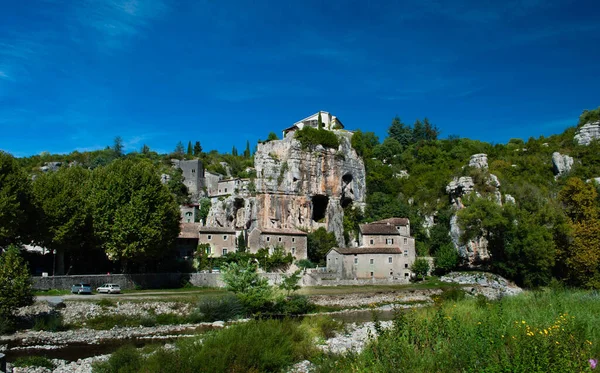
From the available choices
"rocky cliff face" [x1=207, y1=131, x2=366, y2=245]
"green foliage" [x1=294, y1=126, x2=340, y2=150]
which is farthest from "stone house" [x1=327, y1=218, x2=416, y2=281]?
"green foliage" [x1=294, y1=126, x2=340, y2=150]

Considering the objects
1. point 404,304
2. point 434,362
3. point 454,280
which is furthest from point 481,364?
point 454,280

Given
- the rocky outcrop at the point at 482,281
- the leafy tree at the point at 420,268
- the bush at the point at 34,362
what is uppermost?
the leafy tree at the point at 420,268

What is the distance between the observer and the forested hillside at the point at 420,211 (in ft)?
130

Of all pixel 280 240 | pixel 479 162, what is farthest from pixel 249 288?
pixel 479 162

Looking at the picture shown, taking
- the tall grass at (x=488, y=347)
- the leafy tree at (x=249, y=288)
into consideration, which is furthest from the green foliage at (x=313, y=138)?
the tall grass at (x=488, y=347)

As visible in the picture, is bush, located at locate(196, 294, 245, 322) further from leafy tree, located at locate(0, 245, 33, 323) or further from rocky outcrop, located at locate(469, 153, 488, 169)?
rocky outcrop, located at locate(469, 153, 488, 169)

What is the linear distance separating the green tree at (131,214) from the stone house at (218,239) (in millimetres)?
9645

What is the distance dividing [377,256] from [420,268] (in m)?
6.01

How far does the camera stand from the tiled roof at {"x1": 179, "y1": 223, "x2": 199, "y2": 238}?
188ft

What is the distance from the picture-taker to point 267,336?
1852 cm

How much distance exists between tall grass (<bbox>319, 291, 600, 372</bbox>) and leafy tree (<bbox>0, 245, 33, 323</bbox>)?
2114 cm

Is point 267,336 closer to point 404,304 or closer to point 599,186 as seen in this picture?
point 404,304

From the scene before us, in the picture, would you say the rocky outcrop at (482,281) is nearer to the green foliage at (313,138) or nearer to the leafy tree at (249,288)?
the leafy tree at (249,288)

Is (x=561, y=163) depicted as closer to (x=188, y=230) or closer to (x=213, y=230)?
(x=213, y=230)
